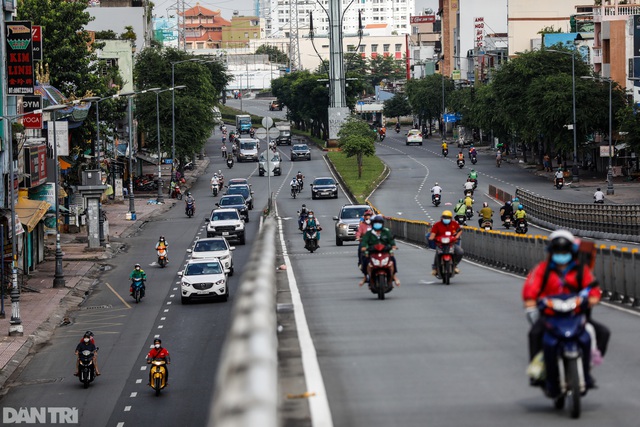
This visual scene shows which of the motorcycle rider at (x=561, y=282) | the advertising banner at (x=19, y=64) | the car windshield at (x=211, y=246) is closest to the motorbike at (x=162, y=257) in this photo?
the car windshield at (x=211, y=246)

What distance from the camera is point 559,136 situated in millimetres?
89375

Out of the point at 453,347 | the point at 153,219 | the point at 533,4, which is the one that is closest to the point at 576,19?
the point at 533,4

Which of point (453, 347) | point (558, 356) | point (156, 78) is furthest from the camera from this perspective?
point (156, 78)

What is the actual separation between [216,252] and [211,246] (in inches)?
32.1

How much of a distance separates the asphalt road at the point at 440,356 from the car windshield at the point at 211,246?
18748 mm

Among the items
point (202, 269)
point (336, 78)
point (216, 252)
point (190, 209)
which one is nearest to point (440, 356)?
point (202, 269)

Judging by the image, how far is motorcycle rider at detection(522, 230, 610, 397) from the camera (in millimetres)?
11031

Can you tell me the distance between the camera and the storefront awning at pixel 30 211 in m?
46.6

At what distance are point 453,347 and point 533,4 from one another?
130m

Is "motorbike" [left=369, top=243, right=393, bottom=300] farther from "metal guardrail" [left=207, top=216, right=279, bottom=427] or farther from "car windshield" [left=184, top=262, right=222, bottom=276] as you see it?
"car windshield" [left=184, top=262, right=222, bottom=276]

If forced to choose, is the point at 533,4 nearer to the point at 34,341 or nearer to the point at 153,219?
the point at 153,219

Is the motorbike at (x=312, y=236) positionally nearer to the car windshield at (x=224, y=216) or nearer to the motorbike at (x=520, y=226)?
the motorbike at (x=520, y=226)

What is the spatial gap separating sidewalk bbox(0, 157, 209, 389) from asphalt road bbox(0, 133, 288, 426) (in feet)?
1.42

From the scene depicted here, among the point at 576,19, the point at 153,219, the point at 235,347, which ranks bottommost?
the point at 153,219
